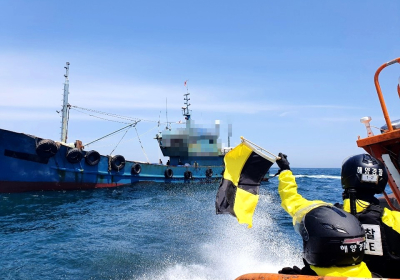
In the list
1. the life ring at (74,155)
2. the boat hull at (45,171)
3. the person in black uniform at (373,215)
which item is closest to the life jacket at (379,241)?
the person in black uniform at (373,215)

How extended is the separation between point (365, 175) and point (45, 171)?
61.7 feet

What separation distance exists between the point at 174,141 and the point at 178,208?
53.7 feet

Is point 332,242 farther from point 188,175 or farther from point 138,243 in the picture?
point 188,175

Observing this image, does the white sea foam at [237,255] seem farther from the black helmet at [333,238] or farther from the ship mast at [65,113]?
the ship mast at [65,113]

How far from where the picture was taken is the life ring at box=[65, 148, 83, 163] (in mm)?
19234

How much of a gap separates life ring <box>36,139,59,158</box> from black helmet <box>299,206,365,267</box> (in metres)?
18.1

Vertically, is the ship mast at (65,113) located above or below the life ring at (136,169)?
above

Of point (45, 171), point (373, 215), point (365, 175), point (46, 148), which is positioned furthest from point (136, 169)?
point (373, 215)

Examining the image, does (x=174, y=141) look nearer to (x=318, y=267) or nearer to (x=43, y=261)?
(x=43, y=261)

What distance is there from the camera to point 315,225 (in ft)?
7.29

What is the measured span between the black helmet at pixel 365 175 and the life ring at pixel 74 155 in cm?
1880

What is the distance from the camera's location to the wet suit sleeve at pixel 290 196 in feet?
8.54

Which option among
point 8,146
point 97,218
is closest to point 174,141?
point 8,146

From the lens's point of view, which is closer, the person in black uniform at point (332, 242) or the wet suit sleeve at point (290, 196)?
the person in black uniform at point (332, 242)
